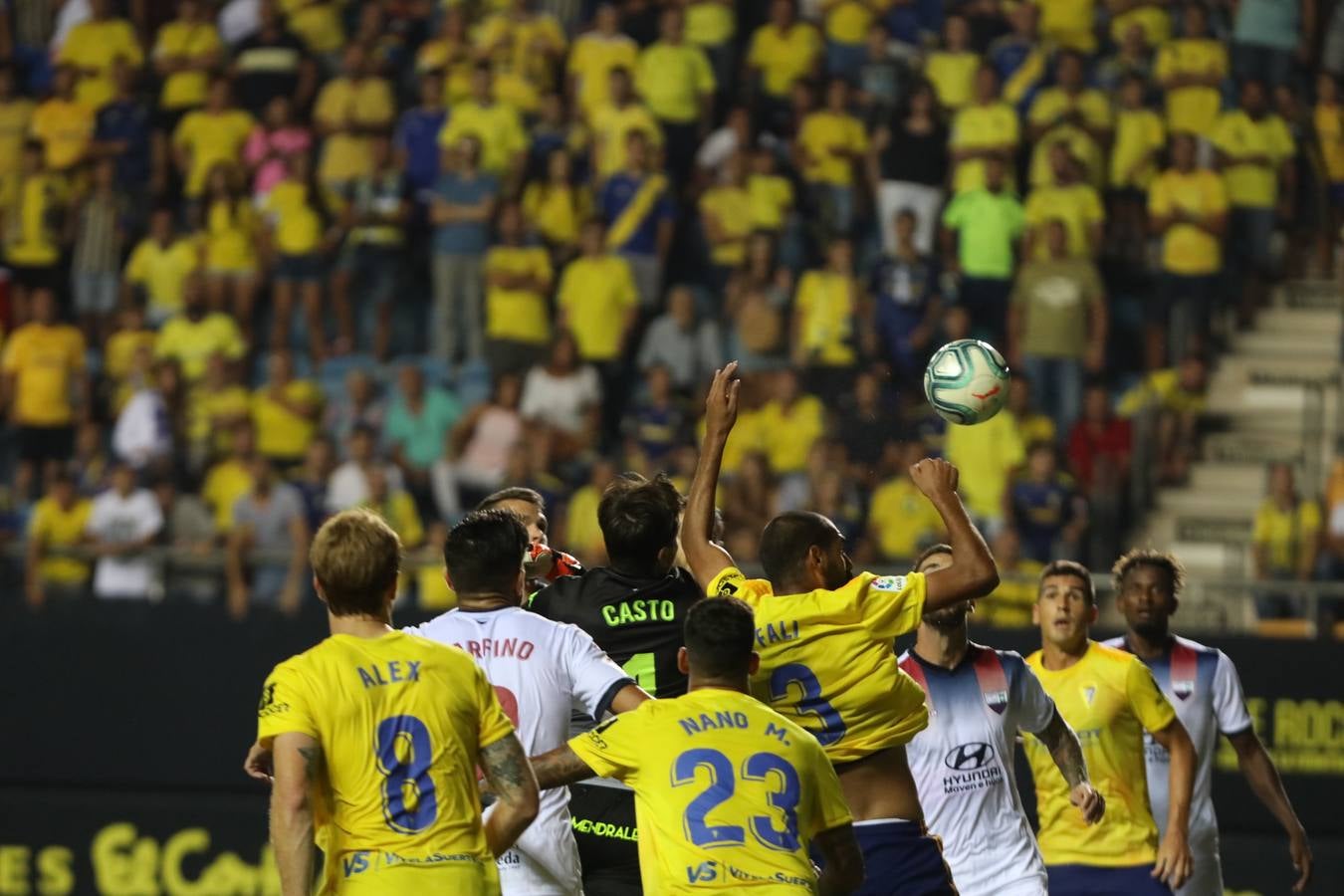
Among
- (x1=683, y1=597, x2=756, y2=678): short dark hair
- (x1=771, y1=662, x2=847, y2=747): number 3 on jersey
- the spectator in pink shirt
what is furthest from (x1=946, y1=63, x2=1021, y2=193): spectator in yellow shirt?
(x1=683, y1=597, x2=756, y2=678): short dark hair

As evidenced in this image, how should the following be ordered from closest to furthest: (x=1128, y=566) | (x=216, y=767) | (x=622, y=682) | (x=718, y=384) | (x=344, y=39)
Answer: (x=622, y=682) < (x=718, y=384) < (x=1128, y=566) < (x=216, y=767) < (x=344, y=39)

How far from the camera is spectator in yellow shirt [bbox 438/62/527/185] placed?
59.3ft

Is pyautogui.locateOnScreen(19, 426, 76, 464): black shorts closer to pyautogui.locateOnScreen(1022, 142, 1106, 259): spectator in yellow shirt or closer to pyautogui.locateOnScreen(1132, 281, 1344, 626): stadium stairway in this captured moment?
pyautogui.locateOnScreen(1022, 142, 1106, 259): spectator in yellow shirt

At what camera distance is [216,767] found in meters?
13.6

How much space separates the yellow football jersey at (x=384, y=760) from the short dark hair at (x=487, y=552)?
29.7 inches

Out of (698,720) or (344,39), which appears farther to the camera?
(344,39)

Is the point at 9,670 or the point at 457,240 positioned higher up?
the point at 457,240

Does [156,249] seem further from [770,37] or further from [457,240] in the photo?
[770,37]

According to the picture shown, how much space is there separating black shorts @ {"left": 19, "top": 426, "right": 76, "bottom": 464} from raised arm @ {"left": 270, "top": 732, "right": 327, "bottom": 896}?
40.9 ft

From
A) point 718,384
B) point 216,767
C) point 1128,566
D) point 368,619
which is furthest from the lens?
point 216,767

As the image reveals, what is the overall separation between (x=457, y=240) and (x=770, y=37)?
11.2 feet

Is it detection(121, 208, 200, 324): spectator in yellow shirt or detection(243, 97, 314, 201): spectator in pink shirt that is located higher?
detection(243, 97, 314, 201): spectator in pink shirt

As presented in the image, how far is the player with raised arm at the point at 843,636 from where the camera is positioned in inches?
271

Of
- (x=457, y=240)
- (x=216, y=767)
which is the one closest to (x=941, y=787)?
(x=216, y=767)
